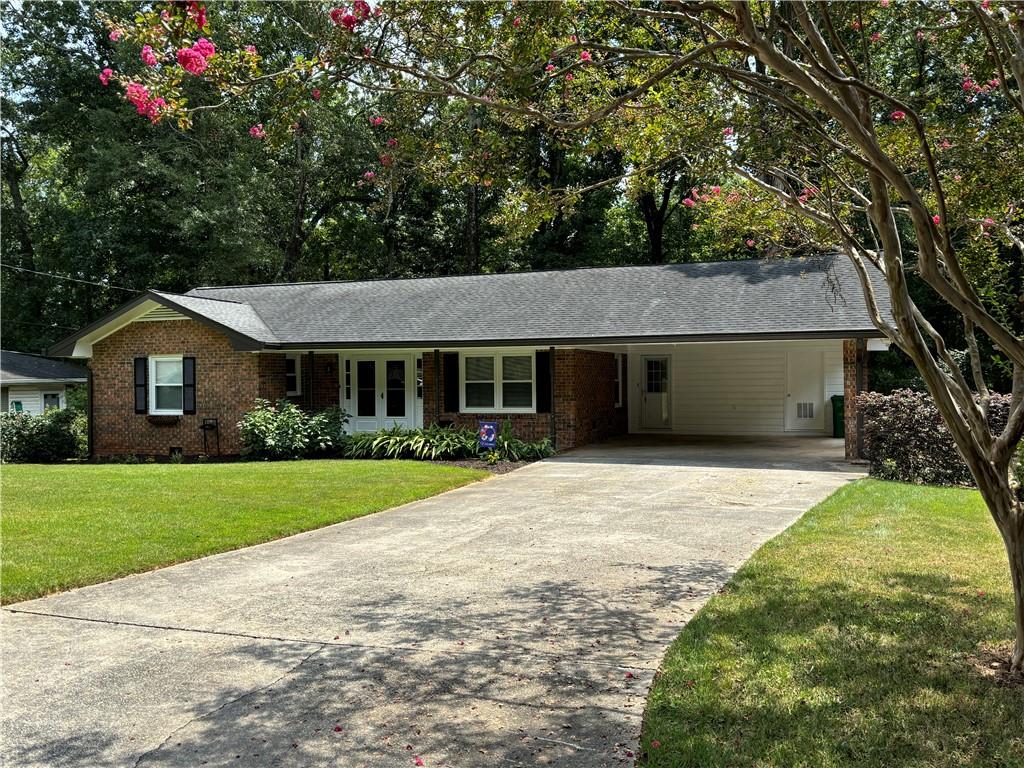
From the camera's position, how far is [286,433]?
60.5 feet

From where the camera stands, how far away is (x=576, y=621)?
5.86 metres

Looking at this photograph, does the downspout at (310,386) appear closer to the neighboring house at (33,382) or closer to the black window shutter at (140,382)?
the black window shutter at (140,382)

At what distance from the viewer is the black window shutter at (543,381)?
18312 mm

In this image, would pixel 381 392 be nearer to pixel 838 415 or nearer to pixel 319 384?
pixel 319 384

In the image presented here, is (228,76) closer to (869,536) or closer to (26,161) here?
(869,536)

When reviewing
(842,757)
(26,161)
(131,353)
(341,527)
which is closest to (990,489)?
(842,757)

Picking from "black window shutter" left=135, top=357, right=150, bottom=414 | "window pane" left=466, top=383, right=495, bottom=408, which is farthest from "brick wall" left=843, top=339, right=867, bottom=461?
"black window shutter" left=135, top=357, right=150, bottom=414

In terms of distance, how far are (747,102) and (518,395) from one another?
11491mm

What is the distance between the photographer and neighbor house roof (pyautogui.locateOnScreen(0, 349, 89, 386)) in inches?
1048

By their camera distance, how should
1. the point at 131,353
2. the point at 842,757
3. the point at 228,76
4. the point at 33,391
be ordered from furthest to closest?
the point at 33,391 → the point at 131,353 → the point at 228,76 → the point at 842,757

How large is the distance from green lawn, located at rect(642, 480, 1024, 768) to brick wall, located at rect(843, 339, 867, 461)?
27.1ft

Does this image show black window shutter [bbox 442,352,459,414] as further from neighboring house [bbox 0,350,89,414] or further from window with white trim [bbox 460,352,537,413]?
neighboring house [bbox 0,350,89,414]

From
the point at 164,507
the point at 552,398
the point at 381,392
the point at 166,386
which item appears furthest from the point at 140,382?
the point at 164,507

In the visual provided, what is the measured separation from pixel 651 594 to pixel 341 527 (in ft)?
14.7
